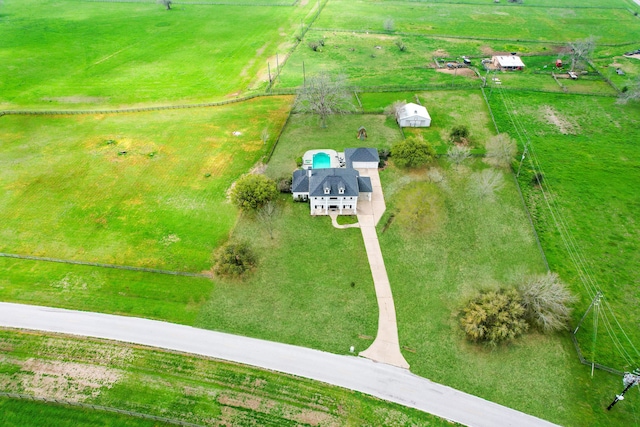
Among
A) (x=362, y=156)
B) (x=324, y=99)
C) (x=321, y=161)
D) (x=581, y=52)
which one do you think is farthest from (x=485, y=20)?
(x=321, y=161)

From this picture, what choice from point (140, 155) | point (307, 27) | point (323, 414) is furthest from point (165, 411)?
point (307, 27)

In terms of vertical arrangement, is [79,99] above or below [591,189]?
above

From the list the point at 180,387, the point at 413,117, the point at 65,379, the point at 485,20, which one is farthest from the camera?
the point at 485,20

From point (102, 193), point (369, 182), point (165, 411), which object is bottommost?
point (165, 411)

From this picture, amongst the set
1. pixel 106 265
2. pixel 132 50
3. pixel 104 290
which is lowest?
pixel 104 290

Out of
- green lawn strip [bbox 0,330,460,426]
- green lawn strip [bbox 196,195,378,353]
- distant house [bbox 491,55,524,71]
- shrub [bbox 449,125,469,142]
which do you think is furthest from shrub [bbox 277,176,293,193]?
distant house [bbox 491,55,524,71]

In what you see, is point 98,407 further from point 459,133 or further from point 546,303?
point 459,133

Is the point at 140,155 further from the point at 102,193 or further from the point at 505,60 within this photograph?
the point at 505,60
